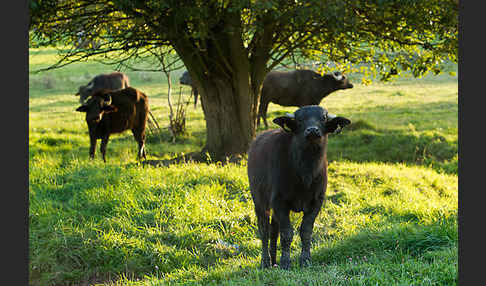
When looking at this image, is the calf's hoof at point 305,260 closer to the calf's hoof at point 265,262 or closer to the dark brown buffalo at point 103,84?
the calf's hoof at point 265,262

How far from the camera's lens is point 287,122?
4.50 metres

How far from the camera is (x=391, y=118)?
18047mm

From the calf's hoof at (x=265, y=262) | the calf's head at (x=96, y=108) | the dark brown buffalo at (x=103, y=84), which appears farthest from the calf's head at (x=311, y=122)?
the dark brown buffalo at (x=103, y=84)

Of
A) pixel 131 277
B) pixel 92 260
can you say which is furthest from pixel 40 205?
pixel 131 277

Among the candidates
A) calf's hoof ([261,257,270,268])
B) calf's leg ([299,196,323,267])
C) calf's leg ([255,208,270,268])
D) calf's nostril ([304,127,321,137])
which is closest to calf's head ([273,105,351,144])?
calf's nostril ([304,127,321,137])

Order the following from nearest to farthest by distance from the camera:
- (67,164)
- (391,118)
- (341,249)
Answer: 1. (341,249)
2. (67,164)
3. (391,118)

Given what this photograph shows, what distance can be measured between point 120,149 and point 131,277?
27.3 feet

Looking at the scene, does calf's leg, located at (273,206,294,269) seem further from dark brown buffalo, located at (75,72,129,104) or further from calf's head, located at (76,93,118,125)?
dark brown buffalo, located at (75,72,129,104)

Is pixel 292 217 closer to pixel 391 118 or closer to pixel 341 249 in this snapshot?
pixel 341 249

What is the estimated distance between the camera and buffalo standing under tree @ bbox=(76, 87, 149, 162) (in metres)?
10.9

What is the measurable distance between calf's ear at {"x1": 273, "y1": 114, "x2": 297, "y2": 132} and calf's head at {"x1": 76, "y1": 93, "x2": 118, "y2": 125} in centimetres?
733

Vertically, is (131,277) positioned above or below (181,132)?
below

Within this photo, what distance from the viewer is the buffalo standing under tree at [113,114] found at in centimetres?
1088

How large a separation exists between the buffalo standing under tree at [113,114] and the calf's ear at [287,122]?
7.33 metres
